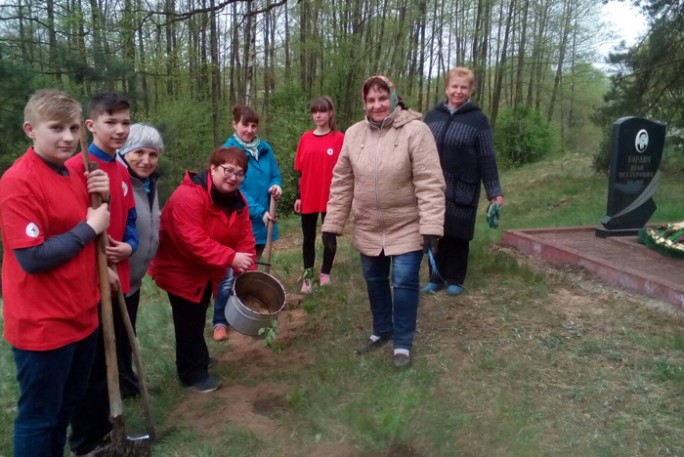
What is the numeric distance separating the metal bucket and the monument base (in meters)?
4.69

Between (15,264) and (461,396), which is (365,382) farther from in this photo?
(15,264)

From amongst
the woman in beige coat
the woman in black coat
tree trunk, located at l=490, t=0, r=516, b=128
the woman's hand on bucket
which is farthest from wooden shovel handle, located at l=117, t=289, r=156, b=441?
tree trunk, located at l=490, t=0, r=516, b=128

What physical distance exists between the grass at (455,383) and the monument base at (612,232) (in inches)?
74.1

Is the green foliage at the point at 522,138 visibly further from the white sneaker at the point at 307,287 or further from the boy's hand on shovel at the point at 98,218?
the boy's hand on shovel at the point at 98,218

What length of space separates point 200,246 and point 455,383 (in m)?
1.65

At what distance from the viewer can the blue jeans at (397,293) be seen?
11.9 feet

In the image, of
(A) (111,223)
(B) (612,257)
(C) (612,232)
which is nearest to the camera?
(A) (111,223)

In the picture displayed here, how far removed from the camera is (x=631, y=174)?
7.21 meters

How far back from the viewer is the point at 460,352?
12.8 ft

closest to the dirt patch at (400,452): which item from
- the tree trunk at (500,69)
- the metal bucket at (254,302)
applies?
the metal bucket at (254,302)

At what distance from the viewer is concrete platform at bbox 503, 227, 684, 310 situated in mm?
4812

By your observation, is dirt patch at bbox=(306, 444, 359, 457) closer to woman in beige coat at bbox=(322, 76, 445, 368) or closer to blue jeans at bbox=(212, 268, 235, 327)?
woman in beige coat at bbox=(322, 76, 445, 368)

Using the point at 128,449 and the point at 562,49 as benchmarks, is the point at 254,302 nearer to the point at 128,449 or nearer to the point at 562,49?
the point at 128,449

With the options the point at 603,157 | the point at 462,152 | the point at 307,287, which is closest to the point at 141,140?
the point at 462,152
